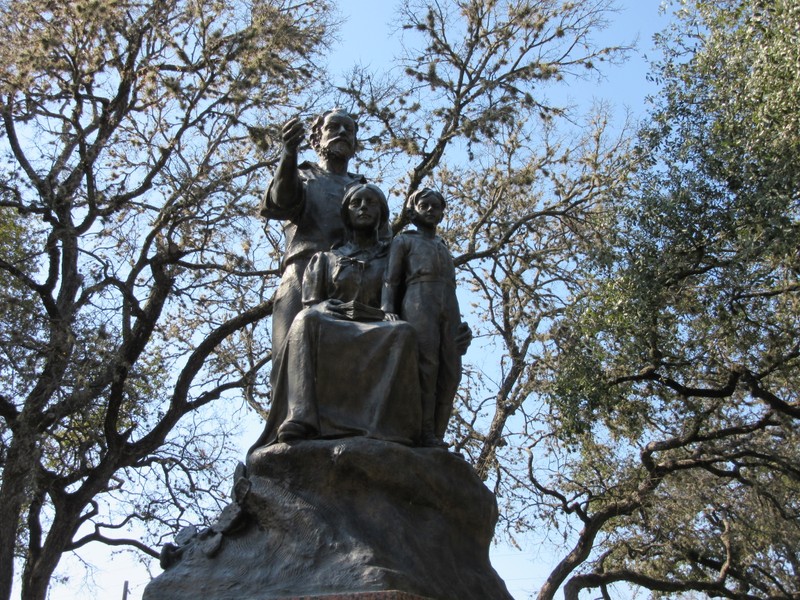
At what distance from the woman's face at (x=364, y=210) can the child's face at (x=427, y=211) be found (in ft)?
0.87

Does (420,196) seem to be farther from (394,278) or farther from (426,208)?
(394,278)

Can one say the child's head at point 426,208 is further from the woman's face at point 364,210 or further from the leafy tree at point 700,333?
the leafy tree at point 700,333

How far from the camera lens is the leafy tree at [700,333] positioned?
11.6 m

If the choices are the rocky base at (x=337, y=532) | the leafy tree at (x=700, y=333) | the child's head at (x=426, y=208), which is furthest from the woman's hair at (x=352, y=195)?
the leafy tree at (x=700, y=333)

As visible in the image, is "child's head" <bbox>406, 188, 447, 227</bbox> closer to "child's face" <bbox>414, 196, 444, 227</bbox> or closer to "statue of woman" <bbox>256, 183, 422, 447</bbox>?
"child's face" <bbox>414, 196, 444, 227</bbox>

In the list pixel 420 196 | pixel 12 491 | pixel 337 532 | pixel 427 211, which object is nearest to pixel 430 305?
pixel 427 211

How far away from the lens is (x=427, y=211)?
20.3ft

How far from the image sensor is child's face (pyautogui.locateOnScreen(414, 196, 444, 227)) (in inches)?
243

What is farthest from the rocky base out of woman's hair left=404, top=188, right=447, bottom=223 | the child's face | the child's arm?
woman's hair left=404, top=188, right=447, bottom=223

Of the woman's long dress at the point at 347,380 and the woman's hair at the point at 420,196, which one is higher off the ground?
the woman's hair at the point at 420,196

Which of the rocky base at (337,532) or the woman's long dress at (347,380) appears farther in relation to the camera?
the woman's long dress at (347,380)

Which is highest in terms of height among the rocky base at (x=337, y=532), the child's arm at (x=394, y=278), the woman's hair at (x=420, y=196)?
the woman's hair at (x=420, y=196)

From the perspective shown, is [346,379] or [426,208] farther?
[426,208]

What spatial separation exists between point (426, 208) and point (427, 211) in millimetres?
20
